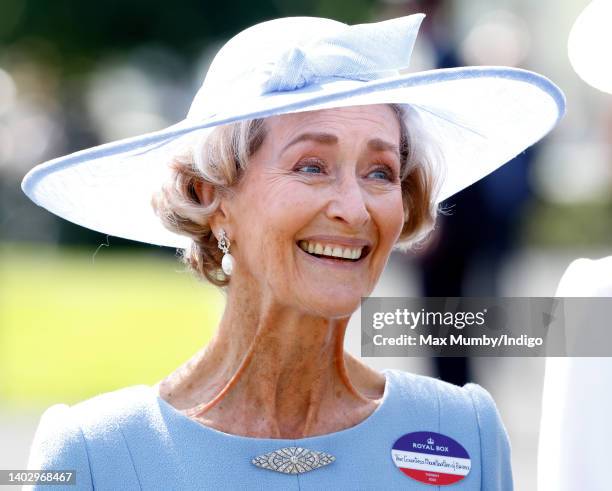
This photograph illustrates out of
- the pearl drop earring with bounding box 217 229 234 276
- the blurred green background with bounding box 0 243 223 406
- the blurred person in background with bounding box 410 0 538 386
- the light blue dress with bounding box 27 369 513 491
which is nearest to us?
the light blue dress with bounding box 27 369 513 491

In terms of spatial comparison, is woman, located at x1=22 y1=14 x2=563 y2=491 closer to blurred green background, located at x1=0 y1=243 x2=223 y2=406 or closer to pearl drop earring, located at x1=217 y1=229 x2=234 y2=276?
pearl drop earring, located at x1=217 y1=229 x2=234 y2=276

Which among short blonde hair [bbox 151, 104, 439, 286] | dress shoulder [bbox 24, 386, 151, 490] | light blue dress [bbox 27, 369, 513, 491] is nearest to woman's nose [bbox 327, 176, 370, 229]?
short blonde hair [bbox 151, 104, 439, 286]

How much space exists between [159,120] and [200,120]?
108 feet

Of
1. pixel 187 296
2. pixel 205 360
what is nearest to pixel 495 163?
pixel 205 360

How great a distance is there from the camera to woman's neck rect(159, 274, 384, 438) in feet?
9.78

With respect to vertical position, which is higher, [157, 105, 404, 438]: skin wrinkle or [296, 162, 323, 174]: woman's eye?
[296, 162, 323, 174]: woman's eye

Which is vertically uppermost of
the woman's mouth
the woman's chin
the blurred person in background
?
the blurred person in background

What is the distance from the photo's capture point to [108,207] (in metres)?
3.20

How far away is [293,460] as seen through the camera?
2916 mm

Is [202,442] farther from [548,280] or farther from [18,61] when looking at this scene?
[18,61]

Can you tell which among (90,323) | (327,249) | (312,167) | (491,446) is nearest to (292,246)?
(327,249)

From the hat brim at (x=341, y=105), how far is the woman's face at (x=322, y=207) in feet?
0.30

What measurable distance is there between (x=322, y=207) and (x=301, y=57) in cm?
34

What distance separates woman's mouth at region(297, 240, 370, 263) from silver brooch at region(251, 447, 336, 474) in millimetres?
458
